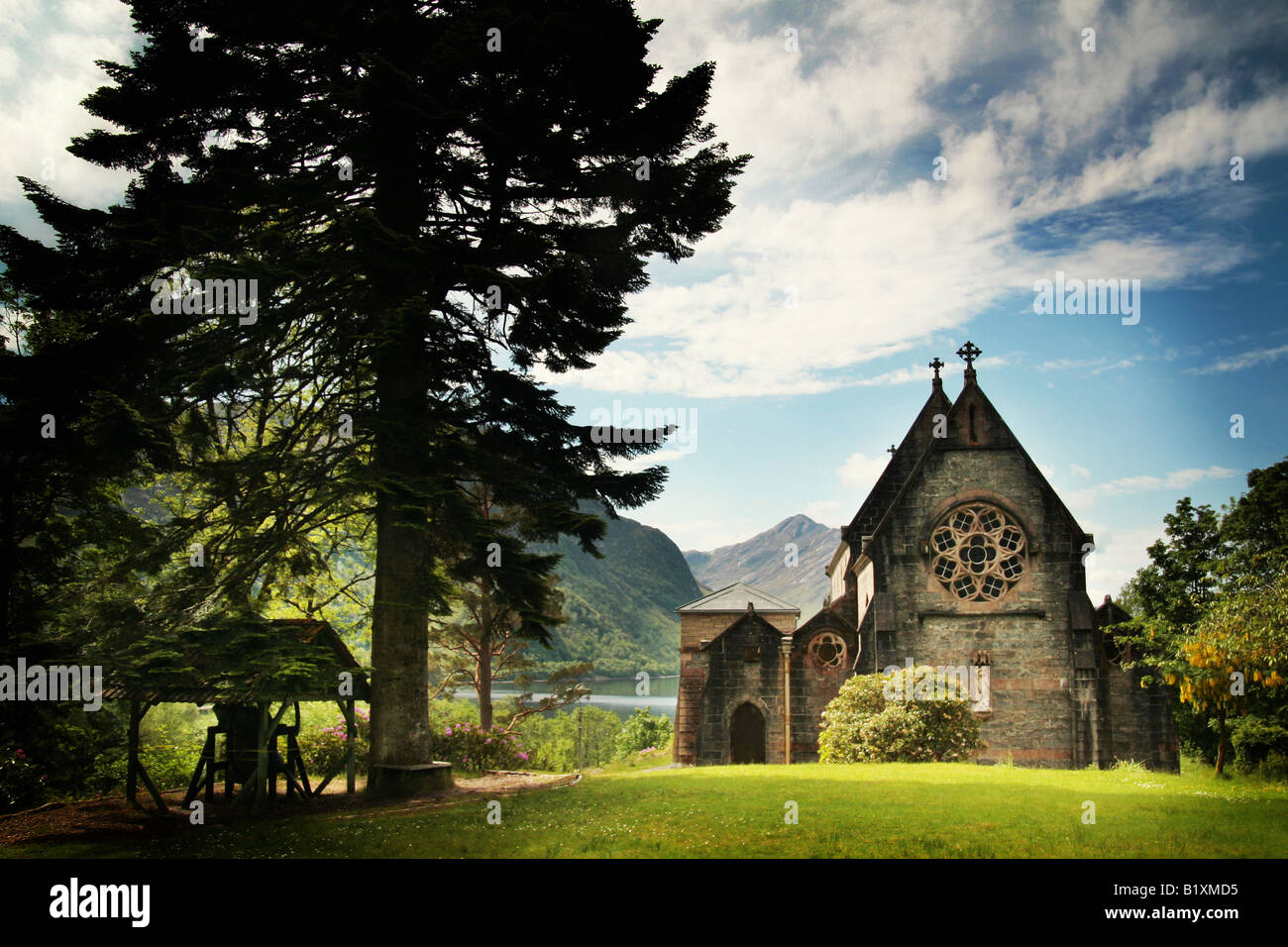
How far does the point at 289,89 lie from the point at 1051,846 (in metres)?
18.9

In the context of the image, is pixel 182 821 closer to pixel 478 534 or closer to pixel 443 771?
pixel 443 771

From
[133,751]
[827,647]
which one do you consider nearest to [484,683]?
[827,647]

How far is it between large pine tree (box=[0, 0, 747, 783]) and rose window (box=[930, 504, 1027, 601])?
14.4 meters

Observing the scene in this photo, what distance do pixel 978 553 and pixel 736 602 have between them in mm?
16148

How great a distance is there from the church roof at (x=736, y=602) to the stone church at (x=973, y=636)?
10356mm

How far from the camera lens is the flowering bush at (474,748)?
22938mm

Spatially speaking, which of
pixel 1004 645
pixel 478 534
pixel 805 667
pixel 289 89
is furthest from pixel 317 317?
pixel 1004 645

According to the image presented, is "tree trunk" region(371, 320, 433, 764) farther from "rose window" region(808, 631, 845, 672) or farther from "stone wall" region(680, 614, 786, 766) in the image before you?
"rose window" region(808, 631, 845, 672)

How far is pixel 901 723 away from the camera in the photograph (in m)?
22.6

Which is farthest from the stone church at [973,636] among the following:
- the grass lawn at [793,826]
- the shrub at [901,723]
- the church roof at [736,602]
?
the church roof at [736,602]

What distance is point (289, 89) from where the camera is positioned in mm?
17391

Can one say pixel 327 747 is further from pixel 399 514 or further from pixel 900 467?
pixel 900 467

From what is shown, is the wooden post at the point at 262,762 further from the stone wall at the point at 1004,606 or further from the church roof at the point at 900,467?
the church roof at the point at 900,467

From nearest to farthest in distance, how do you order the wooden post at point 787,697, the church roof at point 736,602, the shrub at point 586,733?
the wooden post at point 787,697, the church roof at point 736,602, the shrub at point 586,733
